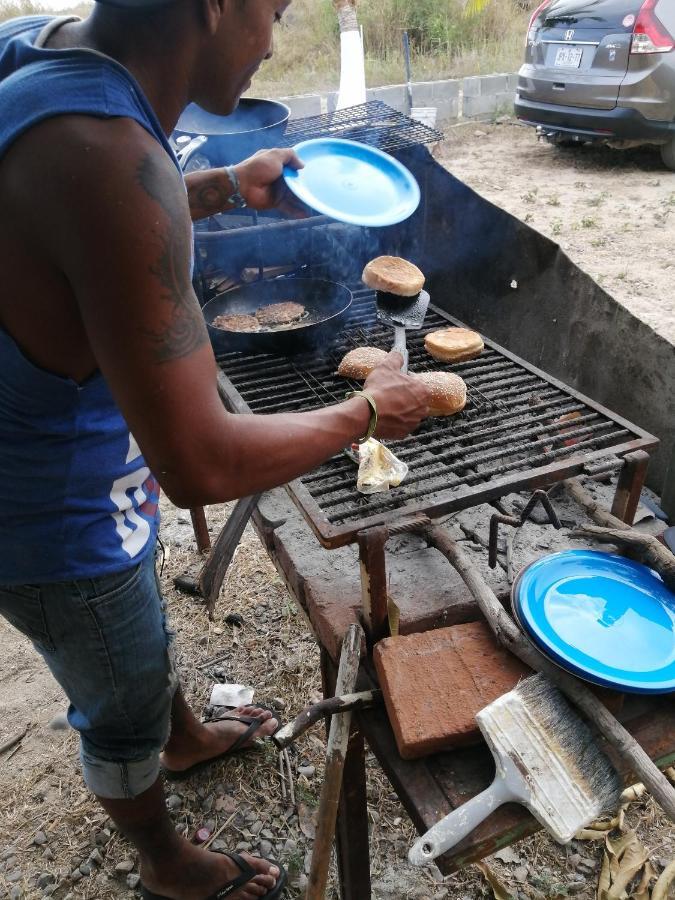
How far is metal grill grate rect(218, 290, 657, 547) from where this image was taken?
192 cm

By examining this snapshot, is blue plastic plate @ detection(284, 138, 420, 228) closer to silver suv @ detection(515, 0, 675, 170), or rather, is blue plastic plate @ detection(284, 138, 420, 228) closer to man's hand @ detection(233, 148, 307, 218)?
man's hand @ detection(233, 148, 307, 218)

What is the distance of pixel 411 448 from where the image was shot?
2.32 metres

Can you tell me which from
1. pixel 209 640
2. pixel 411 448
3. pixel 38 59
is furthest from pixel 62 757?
pixel 38 59

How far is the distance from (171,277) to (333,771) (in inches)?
47.3

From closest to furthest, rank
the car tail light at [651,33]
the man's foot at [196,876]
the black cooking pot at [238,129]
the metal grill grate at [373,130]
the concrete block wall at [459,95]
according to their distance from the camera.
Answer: the man's foot at [196,876] < the black cooking pot at [238,129] < the metal grill grate at [373,130] < the car tail light at [651,33] < the concrete block wall at [459,95]

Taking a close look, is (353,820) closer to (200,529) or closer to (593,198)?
(200,529)

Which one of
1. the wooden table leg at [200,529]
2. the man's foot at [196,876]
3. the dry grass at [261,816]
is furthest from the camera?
the wooden table leg at [200,529]

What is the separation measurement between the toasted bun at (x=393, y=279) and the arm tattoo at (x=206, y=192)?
67cm

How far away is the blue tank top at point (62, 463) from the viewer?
120 centimetres

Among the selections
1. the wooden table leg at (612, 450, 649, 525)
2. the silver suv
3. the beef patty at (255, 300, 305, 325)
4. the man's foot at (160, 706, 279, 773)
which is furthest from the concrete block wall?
the man's foot at (160, 706, 279, 773)

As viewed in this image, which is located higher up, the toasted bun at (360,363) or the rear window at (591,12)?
the rear window at (591,12)

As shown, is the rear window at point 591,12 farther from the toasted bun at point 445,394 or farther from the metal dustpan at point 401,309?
the toasted bun at point 445,394

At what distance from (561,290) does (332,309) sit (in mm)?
1064

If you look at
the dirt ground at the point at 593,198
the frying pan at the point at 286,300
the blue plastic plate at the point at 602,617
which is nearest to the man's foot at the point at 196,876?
the blue plastic plate at the point at 602,617
